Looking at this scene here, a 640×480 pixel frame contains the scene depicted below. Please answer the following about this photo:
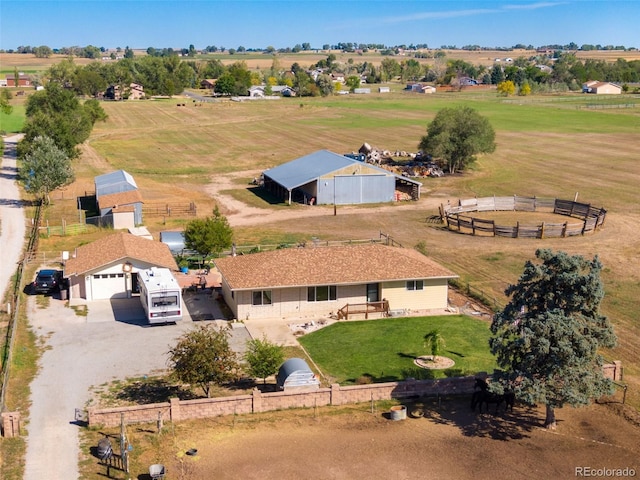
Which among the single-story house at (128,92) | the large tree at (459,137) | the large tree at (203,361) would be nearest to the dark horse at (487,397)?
the large tree at (203,361)

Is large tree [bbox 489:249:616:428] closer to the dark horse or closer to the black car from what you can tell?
the dark horse

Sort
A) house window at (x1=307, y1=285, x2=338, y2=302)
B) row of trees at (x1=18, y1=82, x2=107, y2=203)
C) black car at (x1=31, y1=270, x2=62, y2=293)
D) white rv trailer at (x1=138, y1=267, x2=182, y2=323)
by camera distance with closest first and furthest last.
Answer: white rv trailer at (x1=138, y1=267, x2=182, y2=323) → house window at (x1=307, y1=285, x2=338, y2=302) → black car at (x1=31, y1=270, x2=62, y2=293) → row of trees at (x1=18, y1=82, x2=107, y2=203)

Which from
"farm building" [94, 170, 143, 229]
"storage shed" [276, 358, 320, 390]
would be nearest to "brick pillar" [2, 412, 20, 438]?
"storage shed" [276, 358, 320, 390]

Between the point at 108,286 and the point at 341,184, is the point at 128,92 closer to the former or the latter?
the point at 341,184

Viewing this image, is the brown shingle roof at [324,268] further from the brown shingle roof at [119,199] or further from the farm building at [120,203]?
the brown shingle roof at [119,199]

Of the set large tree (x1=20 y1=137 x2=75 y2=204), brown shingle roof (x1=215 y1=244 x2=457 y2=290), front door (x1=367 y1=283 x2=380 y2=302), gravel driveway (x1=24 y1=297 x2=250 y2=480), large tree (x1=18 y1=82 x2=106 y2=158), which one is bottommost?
gravel driveway (x1=24 y1=297 x2=250 y2=480)

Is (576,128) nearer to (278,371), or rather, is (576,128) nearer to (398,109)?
(398,109)

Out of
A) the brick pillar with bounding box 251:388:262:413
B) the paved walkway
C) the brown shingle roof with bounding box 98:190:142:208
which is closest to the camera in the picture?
the brick pillar with bounding box 251:388:262:413
